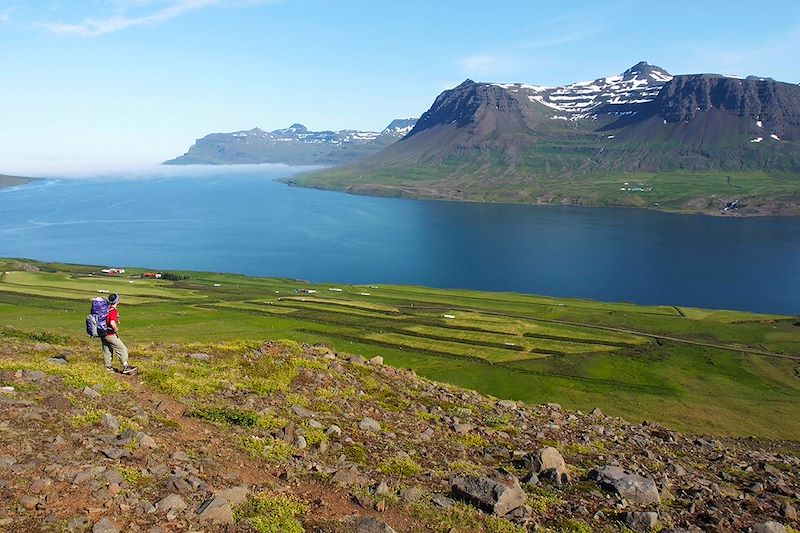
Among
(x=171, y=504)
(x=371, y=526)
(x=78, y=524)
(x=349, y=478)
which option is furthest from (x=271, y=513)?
(x=78, y=524)

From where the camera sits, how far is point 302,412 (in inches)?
835

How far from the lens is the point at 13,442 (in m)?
14.3

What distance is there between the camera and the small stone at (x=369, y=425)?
21.0m

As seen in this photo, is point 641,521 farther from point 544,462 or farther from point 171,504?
point 171,504

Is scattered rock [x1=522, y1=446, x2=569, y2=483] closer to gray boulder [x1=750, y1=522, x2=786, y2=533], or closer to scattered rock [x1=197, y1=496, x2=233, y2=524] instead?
gray boulder [x1=750, y1=522, x2=786, y2=533]

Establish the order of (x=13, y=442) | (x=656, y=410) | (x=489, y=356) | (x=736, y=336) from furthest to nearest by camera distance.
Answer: (x=736, y=336) < (x=489, y=356) < (x=656, y=410) < (x=13, y=442)

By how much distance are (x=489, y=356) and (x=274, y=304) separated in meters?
53.4

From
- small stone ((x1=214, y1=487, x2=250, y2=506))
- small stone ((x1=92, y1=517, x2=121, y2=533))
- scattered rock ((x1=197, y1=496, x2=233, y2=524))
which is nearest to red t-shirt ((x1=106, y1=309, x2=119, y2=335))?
small stone ((x1=214, y1=487, x2=250, y2=506))

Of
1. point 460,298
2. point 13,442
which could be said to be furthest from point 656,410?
point 460,298

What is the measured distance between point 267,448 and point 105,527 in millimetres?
6141

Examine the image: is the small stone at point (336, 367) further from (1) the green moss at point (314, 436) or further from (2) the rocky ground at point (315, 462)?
(1) the green moss at point (314, 436)

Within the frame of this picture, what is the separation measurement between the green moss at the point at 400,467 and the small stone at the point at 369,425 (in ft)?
8.98

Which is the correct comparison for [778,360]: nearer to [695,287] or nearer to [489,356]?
[489,356]

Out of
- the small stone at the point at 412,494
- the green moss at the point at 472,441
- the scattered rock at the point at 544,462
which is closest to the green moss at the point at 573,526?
the scattered rock at the point at 544,462
